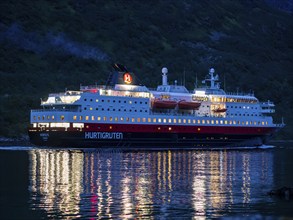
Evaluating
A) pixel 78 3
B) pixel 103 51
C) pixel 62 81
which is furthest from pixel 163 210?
pixel 78 3

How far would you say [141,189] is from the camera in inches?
1686

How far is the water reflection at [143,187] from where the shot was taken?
35031mm

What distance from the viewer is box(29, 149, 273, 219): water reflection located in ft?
115

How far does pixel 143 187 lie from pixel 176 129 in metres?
51.5

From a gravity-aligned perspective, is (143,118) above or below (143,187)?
above

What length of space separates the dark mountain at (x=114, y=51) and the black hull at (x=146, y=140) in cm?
3893

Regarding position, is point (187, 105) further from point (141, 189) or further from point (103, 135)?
point (141, 189)

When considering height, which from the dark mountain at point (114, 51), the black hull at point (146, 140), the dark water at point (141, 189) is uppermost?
the dark mountain at point (114, 51)

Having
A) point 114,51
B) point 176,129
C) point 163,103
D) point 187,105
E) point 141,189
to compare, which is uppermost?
point 114,51

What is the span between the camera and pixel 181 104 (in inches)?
3861

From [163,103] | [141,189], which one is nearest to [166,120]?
[163,103]

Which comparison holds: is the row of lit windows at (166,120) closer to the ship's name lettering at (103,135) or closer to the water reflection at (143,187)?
the ship's name lettering at (103,135)

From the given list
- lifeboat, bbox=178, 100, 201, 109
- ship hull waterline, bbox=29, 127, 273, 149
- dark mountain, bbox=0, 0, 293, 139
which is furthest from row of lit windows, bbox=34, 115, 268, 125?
dark mountain, bbox=0, 0, 293, 139

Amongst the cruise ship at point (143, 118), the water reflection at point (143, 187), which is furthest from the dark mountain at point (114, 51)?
the water reflection at point (143, 187)
